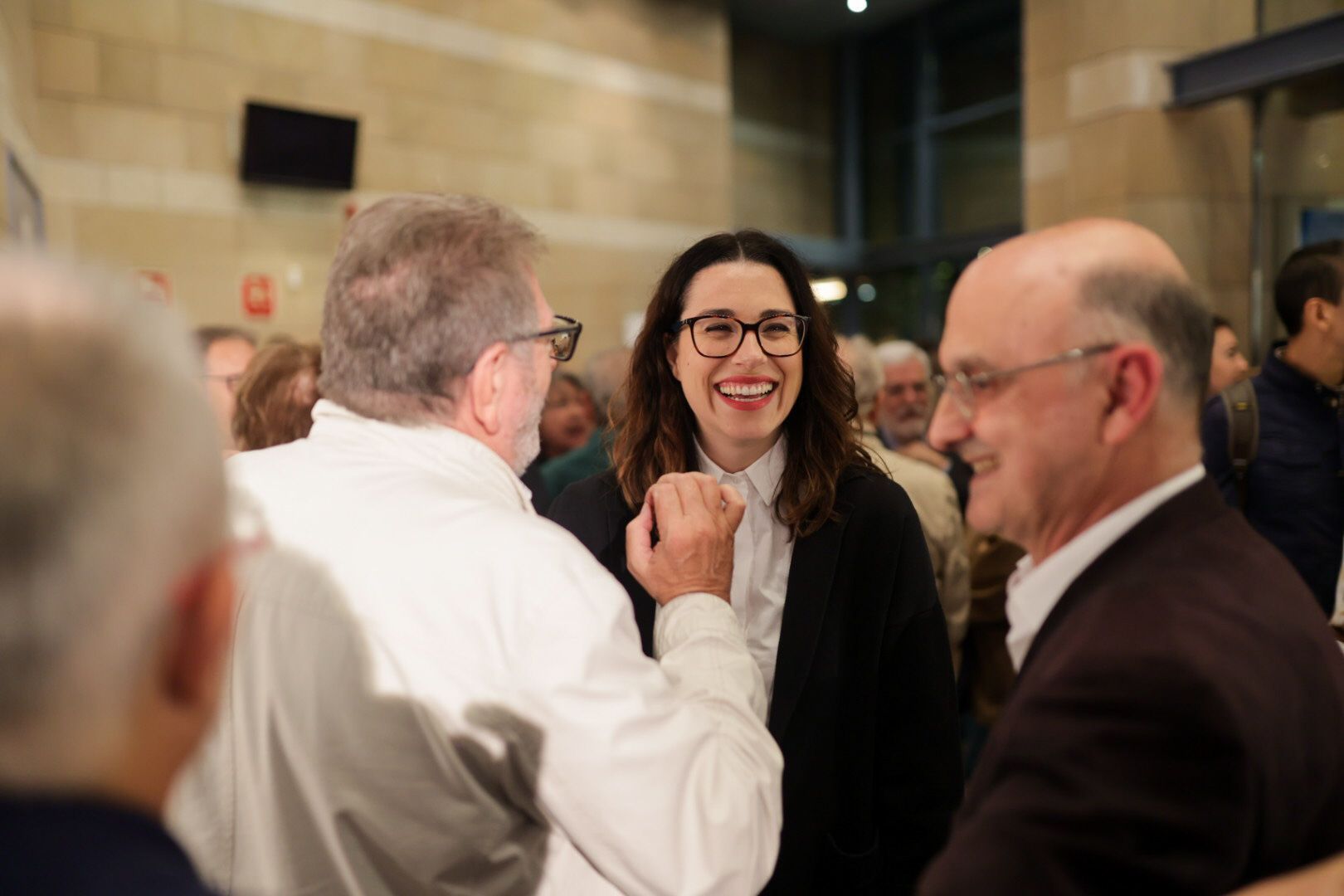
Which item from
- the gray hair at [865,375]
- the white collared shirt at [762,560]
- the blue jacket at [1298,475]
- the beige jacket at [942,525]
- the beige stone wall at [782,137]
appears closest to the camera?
the white collared shirt at [762,560]

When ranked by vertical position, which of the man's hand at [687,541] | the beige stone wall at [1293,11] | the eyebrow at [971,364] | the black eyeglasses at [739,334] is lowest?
the man's hand at [687,541]

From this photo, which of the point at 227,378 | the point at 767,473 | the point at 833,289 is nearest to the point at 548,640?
the point at 767,473

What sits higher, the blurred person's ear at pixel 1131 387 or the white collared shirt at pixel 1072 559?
the blurred person's ear at pixel 1131 387

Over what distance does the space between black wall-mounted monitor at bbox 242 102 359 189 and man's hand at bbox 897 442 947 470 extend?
529 centimetres

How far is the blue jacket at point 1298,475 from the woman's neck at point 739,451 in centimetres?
232

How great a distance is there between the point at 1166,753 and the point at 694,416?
1.51m

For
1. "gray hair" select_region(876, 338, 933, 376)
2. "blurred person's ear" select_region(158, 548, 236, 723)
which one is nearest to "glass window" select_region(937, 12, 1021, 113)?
"gray hair" select_region(876, 338, 933, 376)

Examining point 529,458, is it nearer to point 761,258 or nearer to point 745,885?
point 745,885

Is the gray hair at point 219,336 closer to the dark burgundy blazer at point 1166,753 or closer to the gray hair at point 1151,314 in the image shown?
the gray hair at point 1151,314

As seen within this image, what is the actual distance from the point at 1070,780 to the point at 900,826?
3.69 feet

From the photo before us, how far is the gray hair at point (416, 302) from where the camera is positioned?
1342 mm

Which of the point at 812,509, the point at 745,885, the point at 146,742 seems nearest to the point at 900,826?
the point at 812,509

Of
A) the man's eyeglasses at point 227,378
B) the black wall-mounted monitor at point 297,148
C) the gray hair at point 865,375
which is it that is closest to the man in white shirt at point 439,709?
the gray hair at point 865,375

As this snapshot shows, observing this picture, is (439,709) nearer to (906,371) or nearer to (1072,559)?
(1072,559)
